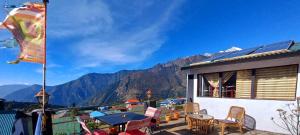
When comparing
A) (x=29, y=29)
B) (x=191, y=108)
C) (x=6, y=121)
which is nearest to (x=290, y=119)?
(x=191, y=108)

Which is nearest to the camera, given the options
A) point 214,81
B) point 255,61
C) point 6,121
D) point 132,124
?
point 132,124

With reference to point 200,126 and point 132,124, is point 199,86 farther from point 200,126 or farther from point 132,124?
point 132,124

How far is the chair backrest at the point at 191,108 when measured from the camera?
8004 millimetres

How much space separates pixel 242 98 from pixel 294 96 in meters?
1.62

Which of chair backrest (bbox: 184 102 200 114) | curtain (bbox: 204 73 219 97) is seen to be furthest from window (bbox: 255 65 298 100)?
chair backrest (bbox: 184 102 200 114)

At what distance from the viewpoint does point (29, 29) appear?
3.28 m

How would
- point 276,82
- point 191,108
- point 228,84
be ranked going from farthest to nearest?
point 191,108
point 228,84
point 276,82

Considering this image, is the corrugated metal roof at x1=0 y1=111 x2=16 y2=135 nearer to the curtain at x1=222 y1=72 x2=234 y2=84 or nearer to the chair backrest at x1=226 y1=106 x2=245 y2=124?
the chair backrest at x1=226 y1=106 x2=245 y2=124

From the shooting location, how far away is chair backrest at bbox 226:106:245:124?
6.33 meters

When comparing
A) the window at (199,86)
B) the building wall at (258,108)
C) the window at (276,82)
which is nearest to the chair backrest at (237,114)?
the building wall at (258,108)

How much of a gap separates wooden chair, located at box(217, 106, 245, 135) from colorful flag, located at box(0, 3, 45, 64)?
5.33 metres

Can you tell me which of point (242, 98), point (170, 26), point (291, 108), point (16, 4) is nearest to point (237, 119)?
point (242, 98)

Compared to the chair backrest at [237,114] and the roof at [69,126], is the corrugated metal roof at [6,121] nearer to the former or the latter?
the roof at [69,126]

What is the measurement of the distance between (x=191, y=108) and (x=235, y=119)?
189 centimetres
